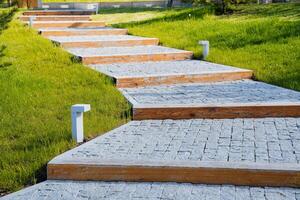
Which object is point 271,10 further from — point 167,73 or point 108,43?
point 167,73

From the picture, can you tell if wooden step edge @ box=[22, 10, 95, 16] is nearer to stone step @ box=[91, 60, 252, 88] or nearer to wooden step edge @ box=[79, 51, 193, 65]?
wooden step edge @ box=[79, 51, 193, 65]

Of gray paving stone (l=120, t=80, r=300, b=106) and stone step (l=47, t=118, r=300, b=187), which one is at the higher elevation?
gray paving stone (l=120, t=80, r=300, b=106)

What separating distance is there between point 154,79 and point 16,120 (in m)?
2.74

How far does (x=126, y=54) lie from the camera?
10133 mm

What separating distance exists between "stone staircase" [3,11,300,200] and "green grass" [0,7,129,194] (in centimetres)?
21

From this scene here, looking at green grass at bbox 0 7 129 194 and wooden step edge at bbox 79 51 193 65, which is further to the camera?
wooden step edge at bbox 79 51 193 65

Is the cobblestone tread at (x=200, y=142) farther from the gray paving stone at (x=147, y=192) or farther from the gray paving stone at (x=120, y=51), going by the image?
the gray paving stone at (x=120, y=51)

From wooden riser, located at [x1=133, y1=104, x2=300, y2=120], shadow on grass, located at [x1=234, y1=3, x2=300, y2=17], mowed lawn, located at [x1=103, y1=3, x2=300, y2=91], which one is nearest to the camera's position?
wooden riser, located at [x1=133, y1=104, x2=300, y2=120]

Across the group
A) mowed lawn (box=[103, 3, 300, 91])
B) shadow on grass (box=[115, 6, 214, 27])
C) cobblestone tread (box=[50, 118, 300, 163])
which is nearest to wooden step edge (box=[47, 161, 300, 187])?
cobblestone tread (box=[50, 118, 300, 163])

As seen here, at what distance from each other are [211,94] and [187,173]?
10.1ft

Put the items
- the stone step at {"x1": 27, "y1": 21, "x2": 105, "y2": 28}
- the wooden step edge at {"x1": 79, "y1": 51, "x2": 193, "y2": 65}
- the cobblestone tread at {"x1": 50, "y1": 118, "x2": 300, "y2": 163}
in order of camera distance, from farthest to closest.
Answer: the stone step at {"x1": 27, "y1": 21, "x2": 105, "y2": 28}, the wooden step edge at {"x1": 79, "y1": 51, "x2": 193, "y2": 65}, the cobblestone tread at {"x1": 50, "y1": 118, "x2": 300, "y2": 163}

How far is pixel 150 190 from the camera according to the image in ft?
13.1

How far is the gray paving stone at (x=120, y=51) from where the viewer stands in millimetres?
10391

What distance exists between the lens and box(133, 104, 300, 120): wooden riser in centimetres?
589
